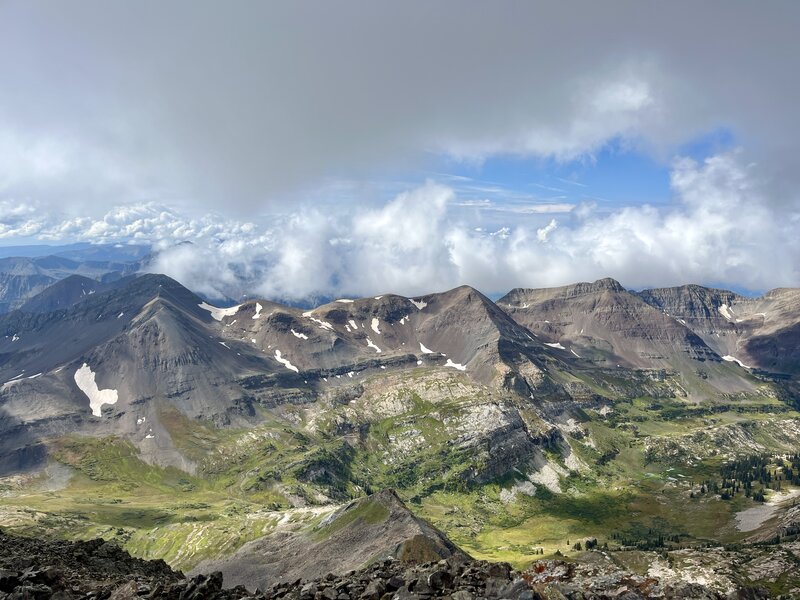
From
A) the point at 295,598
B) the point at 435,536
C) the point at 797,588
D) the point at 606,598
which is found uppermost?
the point at 295,598

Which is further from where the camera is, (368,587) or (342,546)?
(342,546)

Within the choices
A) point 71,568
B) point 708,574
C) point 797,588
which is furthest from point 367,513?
point 797,588

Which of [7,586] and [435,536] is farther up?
[7,586]

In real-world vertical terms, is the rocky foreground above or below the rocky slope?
above

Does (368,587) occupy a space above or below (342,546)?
above

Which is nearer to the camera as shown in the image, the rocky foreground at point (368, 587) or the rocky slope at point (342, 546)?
the rocky foreground at point (368, 587)

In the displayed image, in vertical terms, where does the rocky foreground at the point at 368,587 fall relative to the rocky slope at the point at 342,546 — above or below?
above

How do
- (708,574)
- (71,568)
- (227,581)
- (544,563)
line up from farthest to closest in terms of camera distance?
(708,574), (227,581), (544,563), (71,568)

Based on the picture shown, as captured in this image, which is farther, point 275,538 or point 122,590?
point 275,538

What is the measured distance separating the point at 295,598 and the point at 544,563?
80.5 m

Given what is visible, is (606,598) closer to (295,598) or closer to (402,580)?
(402,580)

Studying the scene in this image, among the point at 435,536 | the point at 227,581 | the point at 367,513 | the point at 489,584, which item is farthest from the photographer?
the point at 367,513

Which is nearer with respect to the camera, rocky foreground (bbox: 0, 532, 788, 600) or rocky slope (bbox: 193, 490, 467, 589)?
rocky foreground (bbox: 0, 532, 788, 600)

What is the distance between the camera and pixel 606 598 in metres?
56.2
